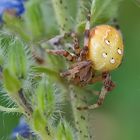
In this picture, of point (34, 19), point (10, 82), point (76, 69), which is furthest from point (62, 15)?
point (10, 82)

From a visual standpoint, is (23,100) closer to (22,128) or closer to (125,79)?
(22,128)

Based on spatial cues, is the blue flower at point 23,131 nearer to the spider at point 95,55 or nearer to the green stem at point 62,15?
the spider at point 95,55

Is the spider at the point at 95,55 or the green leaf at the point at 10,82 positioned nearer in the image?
the green leaf at the point at 10,82

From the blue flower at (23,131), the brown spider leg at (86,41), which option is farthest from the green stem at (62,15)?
the blue flower at (23,131)

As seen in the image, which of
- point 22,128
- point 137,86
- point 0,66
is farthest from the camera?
point 137,86

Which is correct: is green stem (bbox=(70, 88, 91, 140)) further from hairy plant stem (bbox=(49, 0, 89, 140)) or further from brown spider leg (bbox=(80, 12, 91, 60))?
brown spider leg (bbox=(80, 12, 91, 60))

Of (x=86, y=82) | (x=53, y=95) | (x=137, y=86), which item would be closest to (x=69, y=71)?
(x=86, y=82)

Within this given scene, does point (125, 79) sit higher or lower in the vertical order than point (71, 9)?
lower
